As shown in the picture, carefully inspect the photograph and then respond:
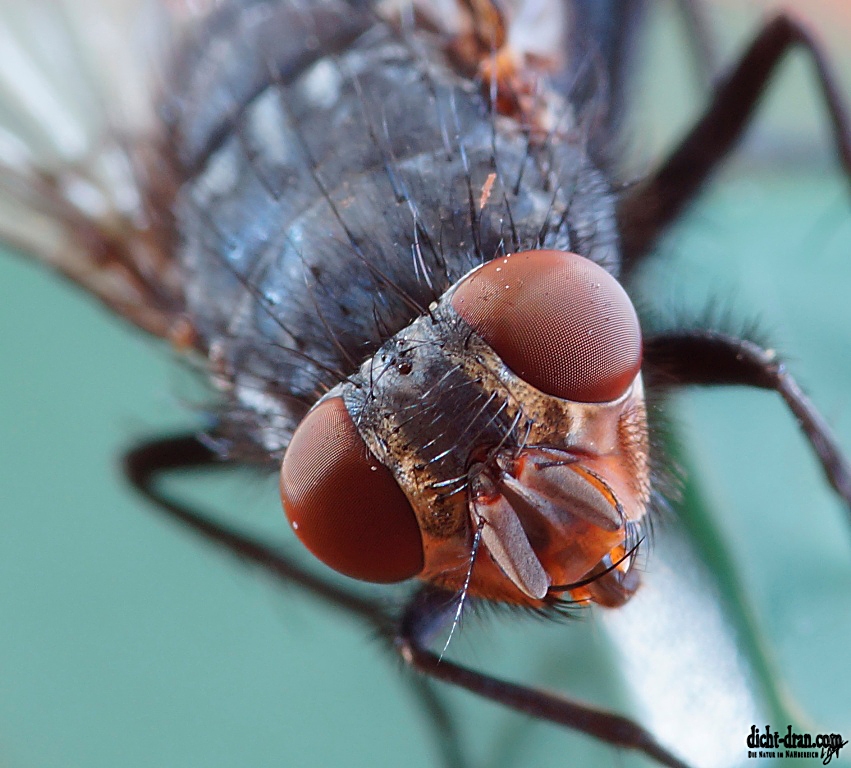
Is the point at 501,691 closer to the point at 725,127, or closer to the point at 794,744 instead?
the point at 794,744

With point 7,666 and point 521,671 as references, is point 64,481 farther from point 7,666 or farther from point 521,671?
point 521,671

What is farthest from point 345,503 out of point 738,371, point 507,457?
point 738,371

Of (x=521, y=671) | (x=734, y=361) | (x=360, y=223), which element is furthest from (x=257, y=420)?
(x=734, y=361)

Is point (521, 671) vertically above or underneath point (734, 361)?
underneath

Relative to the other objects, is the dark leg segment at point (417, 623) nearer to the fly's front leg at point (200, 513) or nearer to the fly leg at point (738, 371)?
the fly's front leg at point (200, 513)

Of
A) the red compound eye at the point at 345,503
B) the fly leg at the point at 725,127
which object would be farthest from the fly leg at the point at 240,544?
the fly leg at the point at 725,127

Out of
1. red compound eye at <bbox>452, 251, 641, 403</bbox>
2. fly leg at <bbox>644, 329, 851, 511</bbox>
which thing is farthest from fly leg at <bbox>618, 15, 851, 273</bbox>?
red compound eye at <bbox>452, 251, 641, 403</bbox>

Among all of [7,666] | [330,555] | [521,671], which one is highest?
[330,555]
